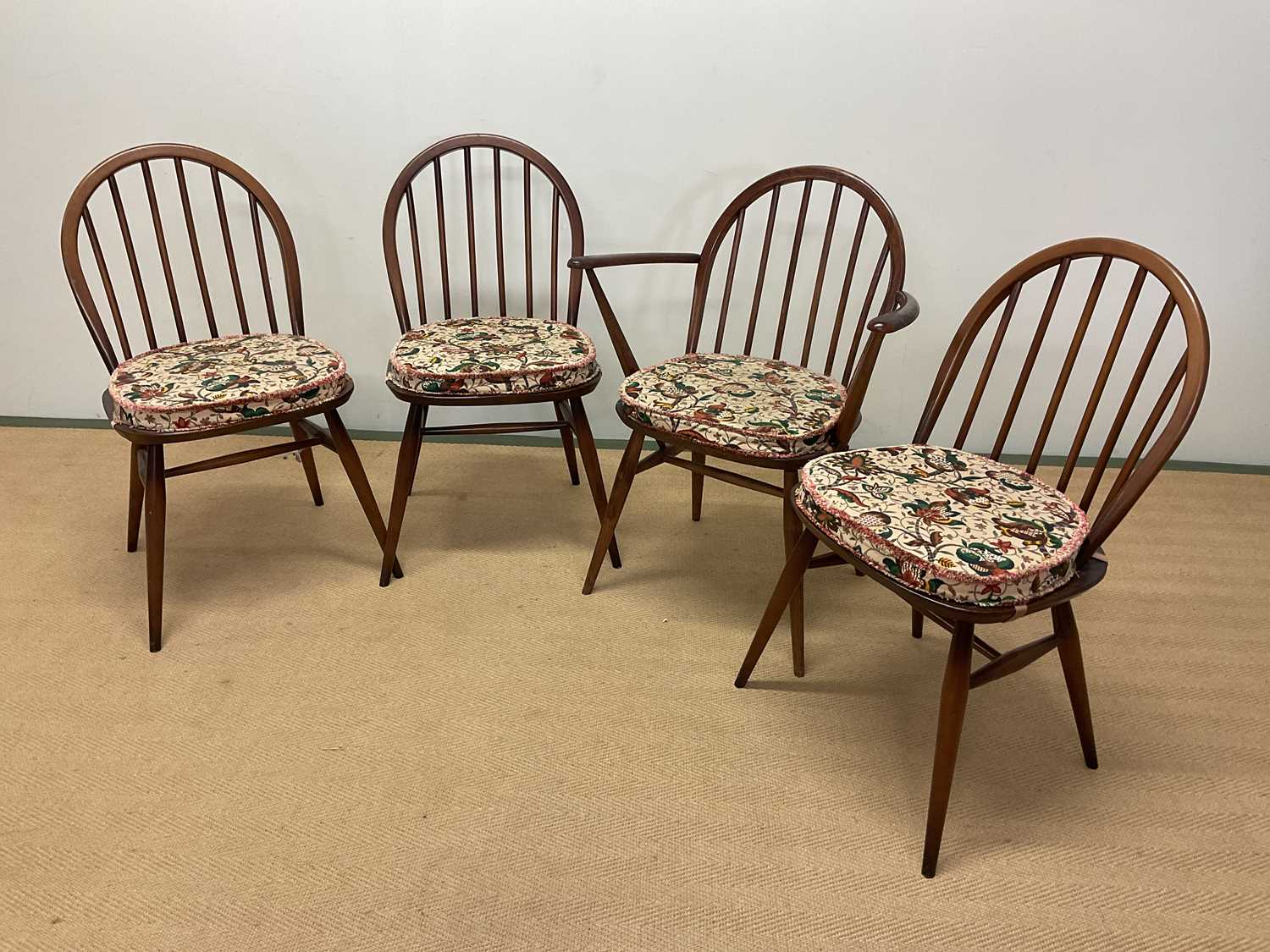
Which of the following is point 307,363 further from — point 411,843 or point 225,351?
point 411,843

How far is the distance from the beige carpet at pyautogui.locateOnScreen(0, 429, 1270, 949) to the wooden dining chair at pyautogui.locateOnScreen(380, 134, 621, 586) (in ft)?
0.92

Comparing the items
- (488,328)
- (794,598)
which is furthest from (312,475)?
(794,598)

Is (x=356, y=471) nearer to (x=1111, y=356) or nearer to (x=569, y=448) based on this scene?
(x=569, y=448)

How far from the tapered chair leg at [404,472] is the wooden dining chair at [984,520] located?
0.88 m

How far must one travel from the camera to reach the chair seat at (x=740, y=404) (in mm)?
1547

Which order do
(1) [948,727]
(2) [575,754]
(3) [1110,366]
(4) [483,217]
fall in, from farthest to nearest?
1. (4) [483,217]
2. (2) [575,754]
3. (3) [1110,366]
4. (1) [948,727]

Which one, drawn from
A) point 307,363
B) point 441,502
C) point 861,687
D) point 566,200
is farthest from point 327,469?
point 861,687

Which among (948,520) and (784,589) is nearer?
(948,520)

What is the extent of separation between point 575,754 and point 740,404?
0.74m

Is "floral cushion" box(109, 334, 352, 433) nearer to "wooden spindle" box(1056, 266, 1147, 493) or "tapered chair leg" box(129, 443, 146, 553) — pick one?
"tapered chair leg" box(129, 443, 146, 553)

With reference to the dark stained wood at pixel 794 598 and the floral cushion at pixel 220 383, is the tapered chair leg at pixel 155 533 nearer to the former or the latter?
the floral cushion at pixel 220 383

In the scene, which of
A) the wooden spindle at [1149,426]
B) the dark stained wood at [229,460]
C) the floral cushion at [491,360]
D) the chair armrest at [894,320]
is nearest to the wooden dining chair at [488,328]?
the floral cushion at [491,360]

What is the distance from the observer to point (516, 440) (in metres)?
2.70

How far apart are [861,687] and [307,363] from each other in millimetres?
1361
